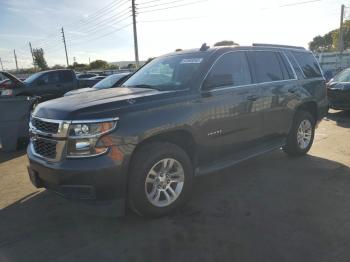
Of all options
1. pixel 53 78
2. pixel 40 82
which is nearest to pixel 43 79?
pixel 40 82

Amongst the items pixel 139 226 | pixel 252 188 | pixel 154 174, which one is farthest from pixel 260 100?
pixel 139 226

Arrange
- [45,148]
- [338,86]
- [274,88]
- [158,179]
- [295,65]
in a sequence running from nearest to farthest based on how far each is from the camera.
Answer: [45,148] < [158,179] < [274,88] < [295,65] < [338,86]

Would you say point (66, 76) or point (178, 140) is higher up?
point (66, 76)

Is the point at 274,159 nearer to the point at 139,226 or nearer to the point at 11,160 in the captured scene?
the point at 139,226

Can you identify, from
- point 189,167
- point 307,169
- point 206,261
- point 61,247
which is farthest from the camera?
point 307,169

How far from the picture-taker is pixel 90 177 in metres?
3.41

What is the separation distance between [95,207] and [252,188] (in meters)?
2.29

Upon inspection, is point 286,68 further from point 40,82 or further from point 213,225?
point 40,82

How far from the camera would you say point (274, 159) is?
247 inches

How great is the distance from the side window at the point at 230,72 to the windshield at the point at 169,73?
218mm

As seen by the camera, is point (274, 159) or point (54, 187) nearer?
point (54, 187)

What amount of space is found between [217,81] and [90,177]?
2.07 m

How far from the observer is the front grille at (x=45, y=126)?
3.63 metres

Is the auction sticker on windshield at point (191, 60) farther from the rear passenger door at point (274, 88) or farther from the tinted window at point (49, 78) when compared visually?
the tinted window at point (49, 78)
